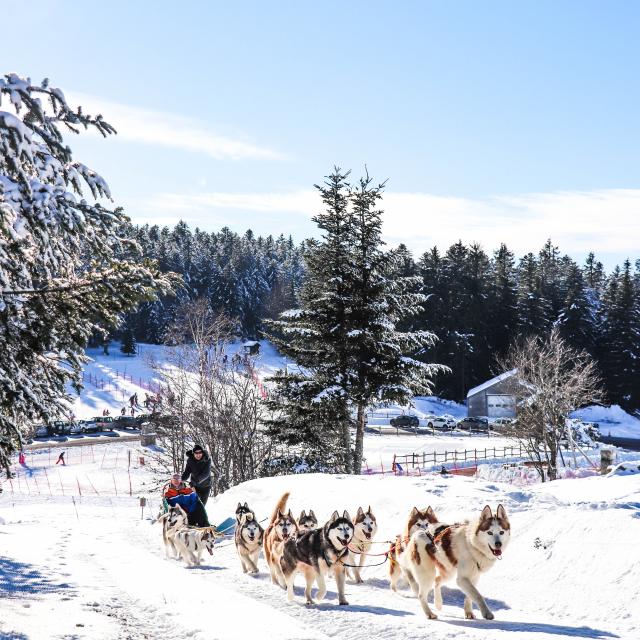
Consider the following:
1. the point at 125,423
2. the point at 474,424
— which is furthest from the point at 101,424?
the point at 474,424

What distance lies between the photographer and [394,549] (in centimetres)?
882

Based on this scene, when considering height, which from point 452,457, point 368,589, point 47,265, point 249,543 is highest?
point 47,265

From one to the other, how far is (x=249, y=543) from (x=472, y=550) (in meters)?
4.03

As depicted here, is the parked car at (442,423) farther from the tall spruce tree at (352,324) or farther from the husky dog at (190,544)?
the husky dog at (190,544)

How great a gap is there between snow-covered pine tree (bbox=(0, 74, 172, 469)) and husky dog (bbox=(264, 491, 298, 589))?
3.32m

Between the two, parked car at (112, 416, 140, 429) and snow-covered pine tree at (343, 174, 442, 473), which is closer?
snow-covered pine tree at (343, 174, 442, 473)

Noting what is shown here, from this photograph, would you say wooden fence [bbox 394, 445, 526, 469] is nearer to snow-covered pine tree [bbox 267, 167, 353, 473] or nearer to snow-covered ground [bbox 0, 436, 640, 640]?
snow-covered pine tree [bbox 267, 167, 353, 473]

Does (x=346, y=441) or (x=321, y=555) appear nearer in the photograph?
(x=321, y=555)

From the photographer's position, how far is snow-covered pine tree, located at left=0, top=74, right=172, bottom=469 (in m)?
7.21

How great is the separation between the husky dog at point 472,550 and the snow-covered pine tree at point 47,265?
4.82m

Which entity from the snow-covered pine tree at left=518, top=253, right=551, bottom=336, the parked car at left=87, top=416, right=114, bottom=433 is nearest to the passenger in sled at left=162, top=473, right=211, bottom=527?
the parked car at left=87, top=416, right=114, bottom=433

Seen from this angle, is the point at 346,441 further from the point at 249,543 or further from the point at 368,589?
the point at 368,589

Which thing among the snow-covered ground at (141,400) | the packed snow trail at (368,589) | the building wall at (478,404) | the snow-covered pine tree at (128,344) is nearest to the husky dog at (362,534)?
the packed snow trail at (368,589)

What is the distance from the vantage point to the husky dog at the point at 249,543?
10547 millimetres
